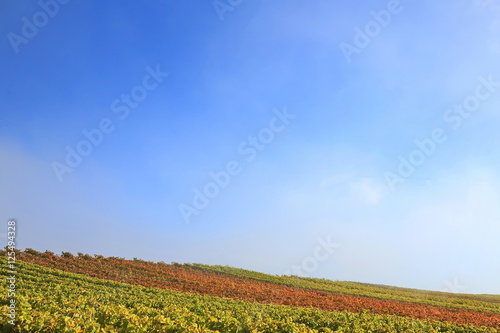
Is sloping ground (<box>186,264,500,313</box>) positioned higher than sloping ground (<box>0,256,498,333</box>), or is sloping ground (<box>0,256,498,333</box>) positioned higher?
sloping ground (<box>186,264,500,313</box>)

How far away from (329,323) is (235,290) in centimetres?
1261

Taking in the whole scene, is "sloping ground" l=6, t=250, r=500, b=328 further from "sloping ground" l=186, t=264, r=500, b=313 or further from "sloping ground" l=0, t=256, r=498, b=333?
"sloping ground" l=0, t=256, r=498, b=333

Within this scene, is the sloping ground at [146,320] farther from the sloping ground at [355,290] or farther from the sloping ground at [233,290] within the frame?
the sloping ground at [355,290]

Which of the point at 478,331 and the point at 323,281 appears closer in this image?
the point at 478,331

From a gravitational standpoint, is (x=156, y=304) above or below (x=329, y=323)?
above

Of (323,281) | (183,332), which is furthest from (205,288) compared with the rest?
(323,281)

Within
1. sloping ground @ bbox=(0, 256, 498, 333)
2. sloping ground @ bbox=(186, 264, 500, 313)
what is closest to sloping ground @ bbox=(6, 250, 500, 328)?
sloping ground @ bbox=(186, 264, 500, 313)

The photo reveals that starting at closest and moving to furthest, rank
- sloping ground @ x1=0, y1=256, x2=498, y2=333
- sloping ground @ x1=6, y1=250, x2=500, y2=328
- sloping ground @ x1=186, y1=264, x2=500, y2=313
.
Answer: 1. sloping ground @ x1=0, y1=256, x2=498, y2=333
2. sloping ground @ x1=6, y1=250, x2=500, y2=328
3. sloping ground @ x1=186, y1=264, x2=500, y2=313

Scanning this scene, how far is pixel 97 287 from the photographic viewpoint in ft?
63.6

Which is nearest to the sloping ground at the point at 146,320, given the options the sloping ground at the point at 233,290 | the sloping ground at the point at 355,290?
the sloping ground at the point at 233,290

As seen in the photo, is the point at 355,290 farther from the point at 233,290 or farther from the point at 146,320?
the point at 146,320

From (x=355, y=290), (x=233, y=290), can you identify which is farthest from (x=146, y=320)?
(x=355, y=290)

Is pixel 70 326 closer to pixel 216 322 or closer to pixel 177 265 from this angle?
pixel 216 322

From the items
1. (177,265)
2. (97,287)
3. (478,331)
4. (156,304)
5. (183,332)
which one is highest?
(177,265)
